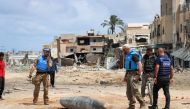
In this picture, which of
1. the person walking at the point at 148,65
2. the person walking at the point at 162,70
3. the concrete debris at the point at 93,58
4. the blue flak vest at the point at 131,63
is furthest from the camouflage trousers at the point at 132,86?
the concrete debris at the point at 93,58

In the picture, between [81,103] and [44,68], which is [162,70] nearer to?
[81,103]

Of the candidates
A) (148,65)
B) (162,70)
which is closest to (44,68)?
(148,65)

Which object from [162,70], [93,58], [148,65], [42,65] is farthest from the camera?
[93,58]

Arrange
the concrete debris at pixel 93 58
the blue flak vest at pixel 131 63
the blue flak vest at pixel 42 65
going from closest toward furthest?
1. the blue flak vest at pixel 131 63
2. the blue flak vest at pixel 42 65
3. the concrete debris at pixel 93 58

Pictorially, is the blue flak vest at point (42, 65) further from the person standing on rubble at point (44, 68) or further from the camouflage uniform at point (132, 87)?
the camouflage uniform at point (132, 87)

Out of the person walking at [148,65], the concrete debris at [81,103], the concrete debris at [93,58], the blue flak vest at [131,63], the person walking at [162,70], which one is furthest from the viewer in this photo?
the concrete debris at [93,58]

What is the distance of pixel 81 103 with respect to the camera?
14070 mm

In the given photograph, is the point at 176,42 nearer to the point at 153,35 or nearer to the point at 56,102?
the point at 153,35

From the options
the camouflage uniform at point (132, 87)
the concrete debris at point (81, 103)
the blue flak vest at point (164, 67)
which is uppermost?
the blue flak vest at point (164, 67)

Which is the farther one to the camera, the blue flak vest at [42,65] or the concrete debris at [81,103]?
the blue flak vest at [42,65]

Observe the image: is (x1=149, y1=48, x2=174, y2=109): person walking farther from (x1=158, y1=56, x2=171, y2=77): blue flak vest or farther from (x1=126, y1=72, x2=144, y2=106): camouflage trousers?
(x1=126, y1=72, x2=144, y2=106): camouflage trousers

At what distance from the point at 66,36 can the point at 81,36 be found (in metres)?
16.6

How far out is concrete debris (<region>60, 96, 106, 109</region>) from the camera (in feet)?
42.4

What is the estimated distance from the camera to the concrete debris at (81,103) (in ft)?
42.4
